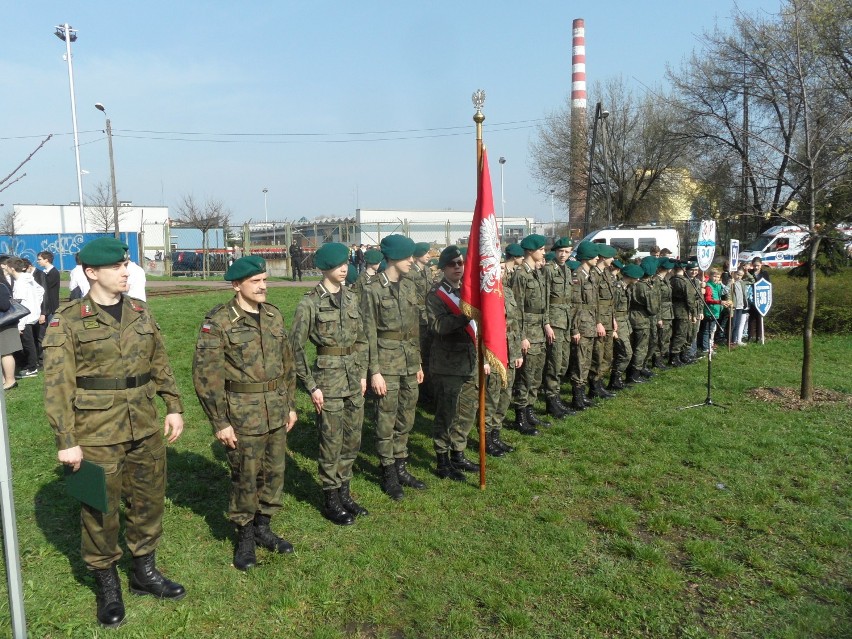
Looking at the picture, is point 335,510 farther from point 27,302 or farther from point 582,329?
point 27,302

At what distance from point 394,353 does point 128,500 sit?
2553 mm

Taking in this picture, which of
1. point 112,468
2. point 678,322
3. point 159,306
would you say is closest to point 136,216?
point 159,306

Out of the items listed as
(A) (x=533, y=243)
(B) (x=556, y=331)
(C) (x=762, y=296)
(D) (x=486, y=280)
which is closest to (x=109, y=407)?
(D) (x=486, y=280)

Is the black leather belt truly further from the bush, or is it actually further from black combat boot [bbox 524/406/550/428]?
the bush

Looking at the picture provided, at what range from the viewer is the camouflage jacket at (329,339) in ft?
16.0

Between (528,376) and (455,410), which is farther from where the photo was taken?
(528,376)

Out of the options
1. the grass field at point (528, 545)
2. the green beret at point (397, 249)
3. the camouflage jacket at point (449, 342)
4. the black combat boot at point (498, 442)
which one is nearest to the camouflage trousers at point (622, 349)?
the grass field at point (528, 545)

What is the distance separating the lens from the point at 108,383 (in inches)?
147

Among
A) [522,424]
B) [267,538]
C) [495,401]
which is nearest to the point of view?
[267,538]

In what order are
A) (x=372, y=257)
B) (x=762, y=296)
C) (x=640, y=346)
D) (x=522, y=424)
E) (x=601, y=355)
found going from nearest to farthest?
(x=522, y=424) < (x=601, y=355) < (x=640, y=346) < (x=372, y=257) < (x=762, y=296)

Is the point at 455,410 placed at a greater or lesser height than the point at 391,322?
lesser

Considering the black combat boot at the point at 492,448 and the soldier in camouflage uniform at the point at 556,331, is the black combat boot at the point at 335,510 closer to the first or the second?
the black combat boot at the point at 492,448

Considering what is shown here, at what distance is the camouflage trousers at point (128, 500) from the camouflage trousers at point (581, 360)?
5.81 m

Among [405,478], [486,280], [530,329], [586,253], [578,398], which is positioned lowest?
[405,478]
